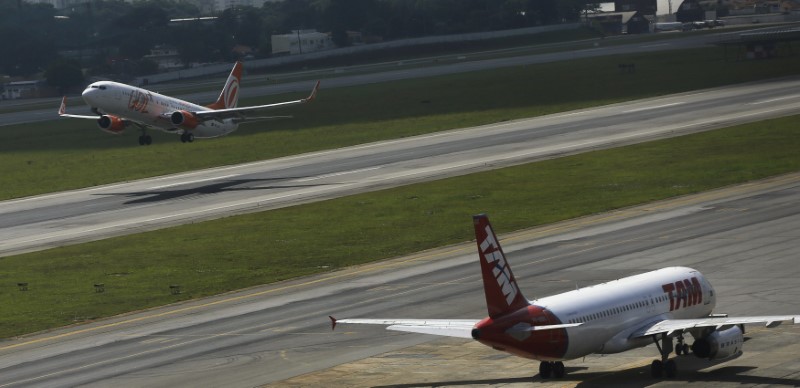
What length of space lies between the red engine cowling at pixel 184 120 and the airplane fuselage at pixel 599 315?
3208 inches

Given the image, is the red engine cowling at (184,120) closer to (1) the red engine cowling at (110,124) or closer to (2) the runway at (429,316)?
(1) the red engine cowling at (110,124)

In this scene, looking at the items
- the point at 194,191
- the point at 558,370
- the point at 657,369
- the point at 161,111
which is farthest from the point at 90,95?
the point at 657,369

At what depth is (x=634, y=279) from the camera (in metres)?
47.1

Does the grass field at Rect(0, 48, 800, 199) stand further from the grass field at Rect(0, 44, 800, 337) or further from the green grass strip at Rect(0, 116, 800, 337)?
→ the green grass strip at Rect(0, 116, 800, 337)

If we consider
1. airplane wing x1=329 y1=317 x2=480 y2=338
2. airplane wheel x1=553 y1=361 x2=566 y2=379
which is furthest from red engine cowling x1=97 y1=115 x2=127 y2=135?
airplane wheel x1=553 y1=361 x2=566 y2=379

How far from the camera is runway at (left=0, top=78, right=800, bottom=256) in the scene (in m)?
94.8

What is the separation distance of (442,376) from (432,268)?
23.4 meters

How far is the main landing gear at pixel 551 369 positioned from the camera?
147ft

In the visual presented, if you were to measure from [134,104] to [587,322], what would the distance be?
8383 cm

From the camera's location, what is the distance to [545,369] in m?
44.8

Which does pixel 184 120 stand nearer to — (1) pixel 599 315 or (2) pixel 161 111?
(2) pixel 161 111

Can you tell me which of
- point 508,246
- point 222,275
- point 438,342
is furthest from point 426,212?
point 438,342

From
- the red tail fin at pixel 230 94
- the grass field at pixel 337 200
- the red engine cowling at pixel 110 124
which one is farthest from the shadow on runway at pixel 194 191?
the red tail fin at pixel 230 94

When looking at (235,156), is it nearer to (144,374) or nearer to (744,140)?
(744,140)
